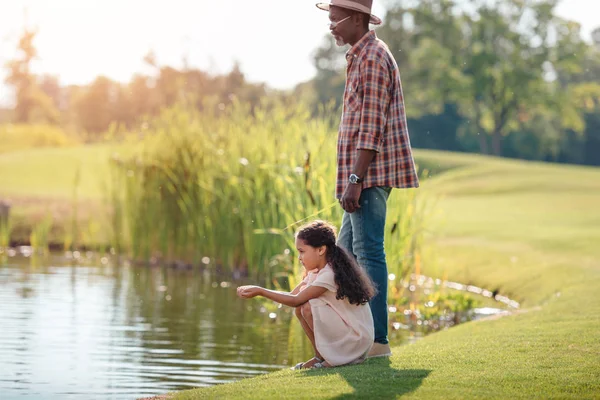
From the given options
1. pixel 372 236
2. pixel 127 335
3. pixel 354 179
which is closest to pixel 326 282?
pixel 372 236

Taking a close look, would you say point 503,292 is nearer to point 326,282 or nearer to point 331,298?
point 331,298

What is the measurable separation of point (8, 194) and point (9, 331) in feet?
33.4

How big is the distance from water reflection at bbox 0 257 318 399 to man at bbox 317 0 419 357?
4.80 feet

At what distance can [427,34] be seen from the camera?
54.8 meters

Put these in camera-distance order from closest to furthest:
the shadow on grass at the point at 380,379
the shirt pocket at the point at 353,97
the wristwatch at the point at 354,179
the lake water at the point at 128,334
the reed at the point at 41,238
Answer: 1. the shadow on grass at the point at 380,379
2. the wristwatch at the point at 354,179
3. the shirt pocket at the point at 353,97
4. the lake water at the point at 128,334
5. the reed at the point at 41,238

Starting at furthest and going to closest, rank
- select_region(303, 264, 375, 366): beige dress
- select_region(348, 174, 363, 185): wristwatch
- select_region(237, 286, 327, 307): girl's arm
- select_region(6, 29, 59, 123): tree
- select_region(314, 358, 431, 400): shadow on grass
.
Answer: select_region(6, 29, 59, 123): tree < select_region(348, 174, 363, 185): wristwatch < select_region(303, 264, 375, 366): beige dress < select_region(237, 286, 327, 307): girl's arm < select_region(314, 358, 431, 400): shadow on grass

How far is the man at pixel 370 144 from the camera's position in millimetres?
5207

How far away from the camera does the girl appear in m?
4.90

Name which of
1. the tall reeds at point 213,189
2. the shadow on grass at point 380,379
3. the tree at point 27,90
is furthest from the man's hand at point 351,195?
the tree at point 27,90

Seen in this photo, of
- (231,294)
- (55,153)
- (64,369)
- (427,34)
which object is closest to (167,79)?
(427,34)

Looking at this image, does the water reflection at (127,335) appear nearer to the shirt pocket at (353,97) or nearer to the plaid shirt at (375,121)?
the plaid shirt at (375,121)

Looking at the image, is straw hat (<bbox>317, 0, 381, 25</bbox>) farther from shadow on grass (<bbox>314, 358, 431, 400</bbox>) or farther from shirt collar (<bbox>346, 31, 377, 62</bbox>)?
shadow on grass (<bbox>314, 358, 431, 400</bbox>)

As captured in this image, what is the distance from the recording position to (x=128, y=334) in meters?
7.92

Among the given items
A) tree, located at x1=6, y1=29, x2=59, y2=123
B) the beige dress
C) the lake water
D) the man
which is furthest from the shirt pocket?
tree, located at x1=6, y1=29, x2=59, y2=123
